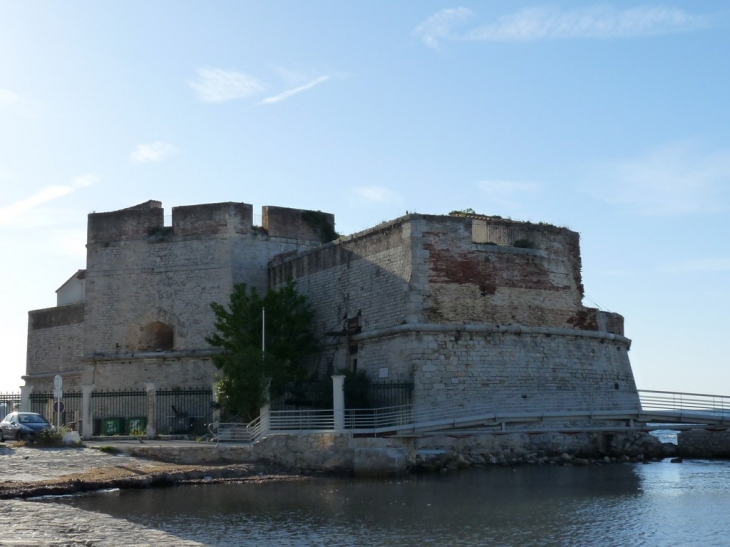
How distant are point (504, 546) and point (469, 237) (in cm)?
1199

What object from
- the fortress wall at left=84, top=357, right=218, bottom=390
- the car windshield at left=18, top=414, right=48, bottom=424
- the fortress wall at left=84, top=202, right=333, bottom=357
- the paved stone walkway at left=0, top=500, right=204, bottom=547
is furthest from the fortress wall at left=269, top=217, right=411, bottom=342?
the paved stone walkway at left=0, top=500, right=204, bottom=547

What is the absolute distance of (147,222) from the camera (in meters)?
29.4

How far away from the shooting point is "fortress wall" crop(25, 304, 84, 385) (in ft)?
110

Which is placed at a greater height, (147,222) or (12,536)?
(147,222)

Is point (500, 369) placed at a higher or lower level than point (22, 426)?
higher

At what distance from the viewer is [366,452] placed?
65.4 feet

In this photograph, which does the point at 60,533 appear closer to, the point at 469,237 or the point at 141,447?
the point at 141,447

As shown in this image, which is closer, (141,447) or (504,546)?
(504,546)

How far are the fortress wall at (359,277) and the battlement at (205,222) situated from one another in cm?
156

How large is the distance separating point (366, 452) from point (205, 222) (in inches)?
446

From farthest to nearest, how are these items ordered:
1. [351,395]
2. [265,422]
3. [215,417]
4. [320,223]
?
1. [320,223]
2. [215,417]
3. [351,395]
4. [265,422]

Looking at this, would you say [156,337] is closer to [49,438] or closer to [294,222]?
[294,222]

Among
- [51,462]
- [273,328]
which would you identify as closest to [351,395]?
[273,328]

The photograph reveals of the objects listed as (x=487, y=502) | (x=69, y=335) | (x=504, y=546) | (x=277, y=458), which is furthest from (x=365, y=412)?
(x=69, y=335)
